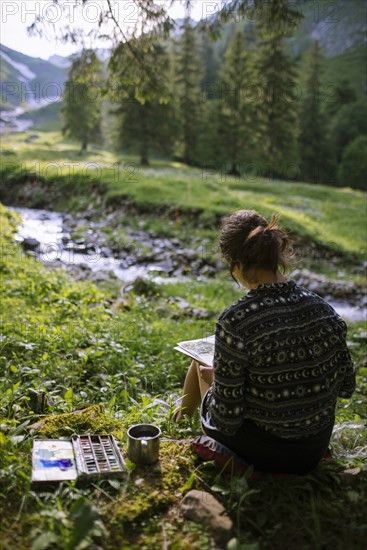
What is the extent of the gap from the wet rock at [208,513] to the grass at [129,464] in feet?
0.17

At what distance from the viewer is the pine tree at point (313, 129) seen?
4842 centimetres

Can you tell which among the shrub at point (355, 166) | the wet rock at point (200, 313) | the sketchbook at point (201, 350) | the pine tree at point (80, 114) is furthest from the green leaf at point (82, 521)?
the shrub at point (355, 166)

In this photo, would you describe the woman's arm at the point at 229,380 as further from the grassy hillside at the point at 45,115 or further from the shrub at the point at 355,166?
the grassy hillside at the point at 45,115

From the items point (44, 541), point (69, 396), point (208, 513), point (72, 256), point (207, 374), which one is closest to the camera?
point (44, 541)

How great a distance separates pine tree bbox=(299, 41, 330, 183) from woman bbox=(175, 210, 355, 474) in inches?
1933

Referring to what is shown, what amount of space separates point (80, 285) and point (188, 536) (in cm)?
696

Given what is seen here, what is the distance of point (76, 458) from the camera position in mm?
3234

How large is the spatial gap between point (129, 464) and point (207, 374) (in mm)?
858

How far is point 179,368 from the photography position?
252 inches

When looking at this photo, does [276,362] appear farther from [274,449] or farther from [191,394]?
[191,394]

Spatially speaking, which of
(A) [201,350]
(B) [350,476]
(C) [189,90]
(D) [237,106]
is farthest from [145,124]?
(B) [350,476]

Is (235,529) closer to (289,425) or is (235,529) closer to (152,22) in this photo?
(289,425)

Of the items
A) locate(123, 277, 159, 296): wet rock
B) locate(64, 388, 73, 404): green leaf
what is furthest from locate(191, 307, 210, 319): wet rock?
locate(64, 388, 73, 404): green leaf

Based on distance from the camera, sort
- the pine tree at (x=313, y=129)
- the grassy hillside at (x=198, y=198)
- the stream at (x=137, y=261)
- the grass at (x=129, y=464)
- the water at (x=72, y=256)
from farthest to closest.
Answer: the pine tree at (x=313, y=129)
the grassy hillside at (x=198, y=198)
the water at (x=72, y=256)
the stream at (x=137, y=261)
the grass at (x=129, y=464)
